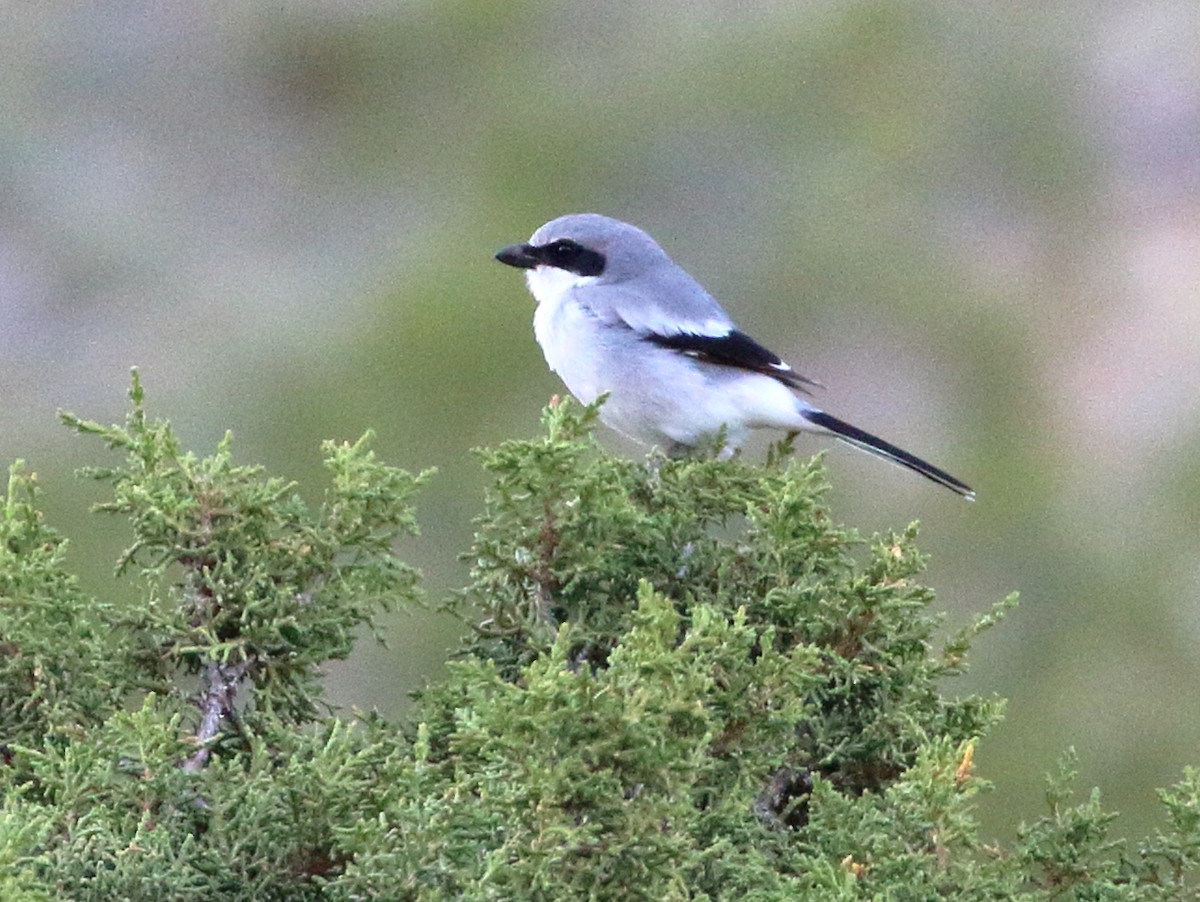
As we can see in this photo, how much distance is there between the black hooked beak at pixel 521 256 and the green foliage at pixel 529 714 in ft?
7.01

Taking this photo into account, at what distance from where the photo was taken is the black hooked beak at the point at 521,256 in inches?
179

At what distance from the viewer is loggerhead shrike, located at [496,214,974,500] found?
4.20 meters

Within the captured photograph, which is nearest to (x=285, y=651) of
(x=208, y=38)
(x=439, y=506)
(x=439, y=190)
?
(x=439, y=506)

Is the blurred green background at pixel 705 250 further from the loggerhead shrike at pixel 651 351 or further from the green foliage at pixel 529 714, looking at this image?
the green foliage at pixel 529 714

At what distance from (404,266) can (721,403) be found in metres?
3.44

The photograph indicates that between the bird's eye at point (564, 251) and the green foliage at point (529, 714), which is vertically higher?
the bird's eye at point (564, 251)

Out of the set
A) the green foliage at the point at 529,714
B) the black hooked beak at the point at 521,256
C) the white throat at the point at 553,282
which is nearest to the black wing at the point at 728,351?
the white throat at the point at 553,282

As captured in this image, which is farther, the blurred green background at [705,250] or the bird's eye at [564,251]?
the blurred green background at [705,250]

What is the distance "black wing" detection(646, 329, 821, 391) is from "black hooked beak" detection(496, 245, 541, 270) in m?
0.44

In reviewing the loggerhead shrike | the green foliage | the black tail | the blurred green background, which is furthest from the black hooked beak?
the green foliage

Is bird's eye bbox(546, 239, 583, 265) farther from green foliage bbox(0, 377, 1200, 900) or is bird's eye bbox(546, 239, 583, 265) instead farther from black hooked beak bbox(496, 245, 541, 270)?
green foliage bbox(0, 377, 1200, 900)

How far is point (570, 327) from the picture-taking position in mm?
4328

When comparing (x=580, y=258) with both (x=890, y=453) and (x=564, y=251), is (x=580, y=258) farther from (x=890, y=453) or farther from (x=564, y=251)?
(x=890, y=453)

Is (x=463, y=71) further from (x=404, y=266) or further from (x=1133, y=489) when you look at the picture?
(x=1133, y=489)
